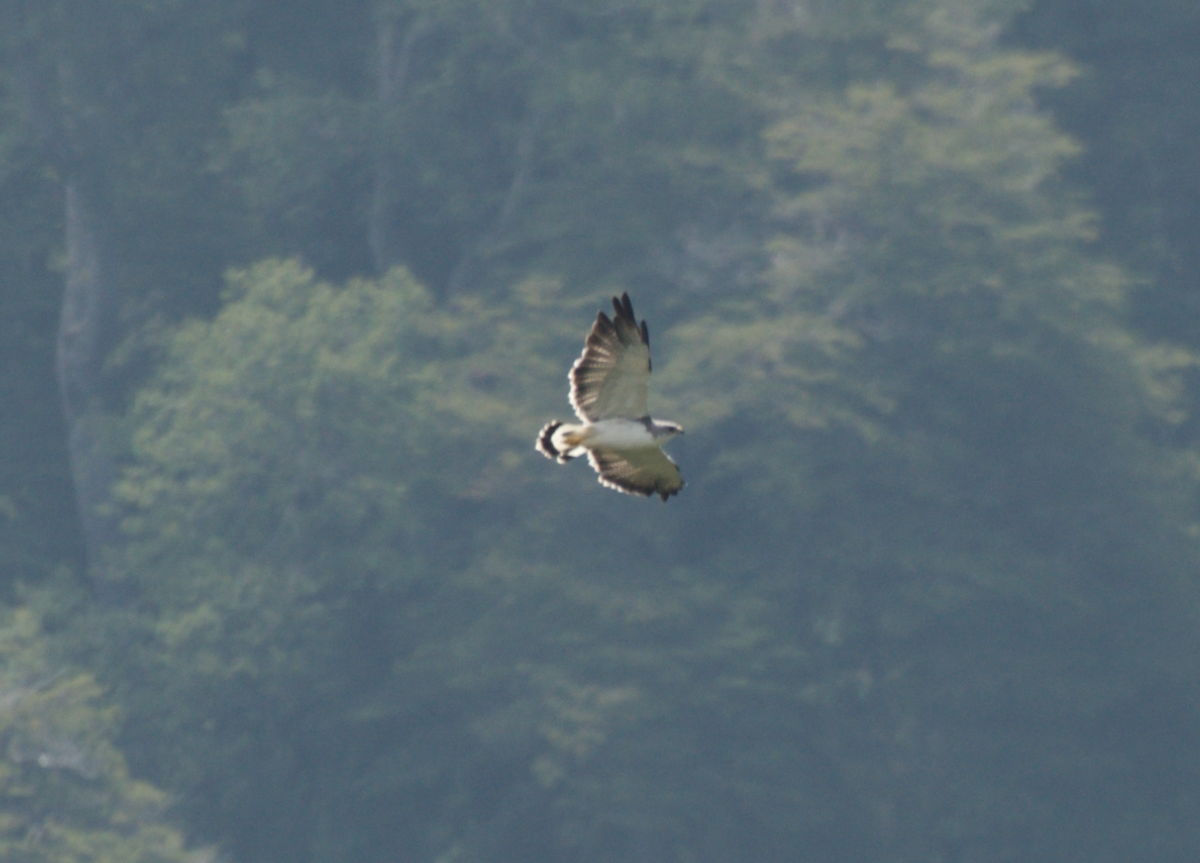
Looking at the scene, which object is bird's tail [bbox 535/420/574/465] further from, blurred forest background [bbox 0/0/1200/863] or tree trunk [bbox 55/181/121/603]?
tree trunk [bbox 55/181/121/603]

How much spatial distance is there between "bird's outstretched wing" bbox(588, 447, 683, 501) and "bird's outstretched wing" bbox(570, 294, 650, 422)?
30cm

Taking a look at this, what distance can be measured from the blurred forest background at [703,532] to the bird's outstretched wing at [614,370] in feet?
65.0

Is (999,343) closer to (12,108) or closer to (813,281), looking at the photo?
(813,281)

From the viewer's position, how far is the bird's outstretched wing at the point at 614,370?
9680 millimetres

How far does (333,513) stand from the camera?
3147 centimetres

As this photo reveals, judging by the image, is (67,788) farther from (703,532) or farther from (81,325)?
(703,532)

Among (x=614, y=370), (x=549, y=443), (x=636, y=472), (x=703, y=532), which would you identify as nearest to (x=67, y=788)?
(x=703, y=532)

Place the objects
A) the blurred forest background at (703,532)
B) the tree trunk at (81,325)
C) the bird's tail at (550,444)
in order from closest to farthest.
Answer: the bird's tail at (550,444) → the blurred forest background at (703,532) → the tree trunk at (81,325)

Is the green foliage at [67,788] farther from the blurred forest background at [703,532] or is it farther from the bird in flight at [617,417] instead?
the bird in flight at [617,417]

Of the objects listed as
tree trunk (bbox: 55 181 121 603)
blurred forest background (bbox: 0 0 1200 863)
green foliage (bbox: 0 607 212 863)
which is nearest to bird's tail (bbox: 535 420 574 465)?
green foliage (bbox: 0 607 212 863)

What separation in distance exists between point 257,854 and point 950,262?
42.9ft

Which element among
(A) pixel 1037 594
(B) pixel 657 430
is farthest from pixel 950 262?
Result: (B) pixel 657 430

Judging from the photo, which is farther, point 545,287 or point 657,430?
point 545,287

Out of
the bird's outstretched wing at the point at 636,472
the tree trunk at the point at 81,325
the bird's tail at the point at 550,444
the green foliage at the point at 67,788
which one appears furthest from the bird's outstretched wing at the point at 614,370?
the tree trunk at the point at 81,325
